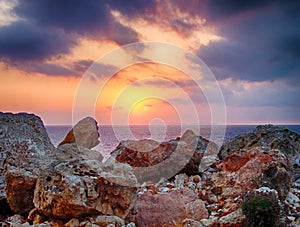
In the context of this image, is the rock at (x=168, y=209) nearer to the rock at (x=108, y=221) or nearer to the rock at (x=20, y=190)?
the rock at (x=108, y=221)

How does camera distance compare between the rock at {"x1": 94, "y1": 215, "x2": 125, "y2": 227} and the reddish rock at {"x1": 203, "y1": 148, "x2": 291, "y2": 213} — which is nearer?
the rock at {"x1": 94, "y1": 215, "x2": 125, "y2": 227}

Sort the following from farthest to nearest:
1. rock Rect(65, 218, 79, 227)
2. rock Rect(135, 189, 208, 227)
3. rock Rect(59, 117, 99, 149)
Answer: rock Rect(59, 117, 99, 149) < rock Rect(135, 189, 208, 227) < rock Rect(65, 218, 79, 227)

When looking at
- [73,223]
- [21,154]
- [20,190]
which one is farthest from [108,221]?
[21,154]

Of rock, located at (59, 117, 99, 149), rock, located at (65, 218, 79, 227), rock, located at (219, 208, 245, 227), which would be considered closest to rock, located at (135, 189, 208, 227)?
rock, located at (219, 208, 245, 227)

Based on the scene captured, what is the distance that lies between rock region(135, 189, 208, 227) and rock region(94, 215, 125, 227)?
27.5 inches

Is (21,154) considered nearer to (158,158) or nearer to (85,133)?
(158,158)

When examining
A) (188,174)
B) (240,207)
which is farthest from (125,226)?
(188,174)

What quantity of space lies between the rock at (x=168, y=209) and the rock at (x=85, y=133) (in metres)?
7.56

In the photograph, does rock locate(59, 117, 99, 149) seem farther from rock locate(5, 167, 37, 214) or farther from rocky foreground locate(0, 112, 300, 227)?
rock locate(5, 167, 37, 214)

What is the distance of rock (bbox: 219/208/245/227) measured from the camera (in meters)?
6.59

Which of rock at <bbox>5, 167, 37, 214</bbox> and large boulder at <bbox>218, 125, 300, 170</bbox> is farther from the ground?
large boulder at <bbox>218, 125, 300, 170</bbox>

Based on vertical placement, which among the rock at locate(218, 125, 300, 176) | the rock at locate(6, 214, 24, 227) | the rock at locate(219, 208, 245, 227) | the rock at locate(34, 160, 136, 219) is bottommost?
the rock at locate(6, 214, 24, 227)

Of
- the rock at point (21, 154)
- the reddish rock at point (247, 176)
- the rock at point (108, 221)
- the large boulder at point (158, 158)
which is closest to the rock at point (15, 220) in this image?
the rock at point (21, 154)

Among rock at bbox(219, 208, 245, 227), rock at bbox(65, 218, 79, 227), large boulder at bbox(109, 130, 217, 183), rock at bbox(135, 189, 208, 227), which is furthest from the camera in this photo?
large boulder at bbox(109, 130, 217, 183)
